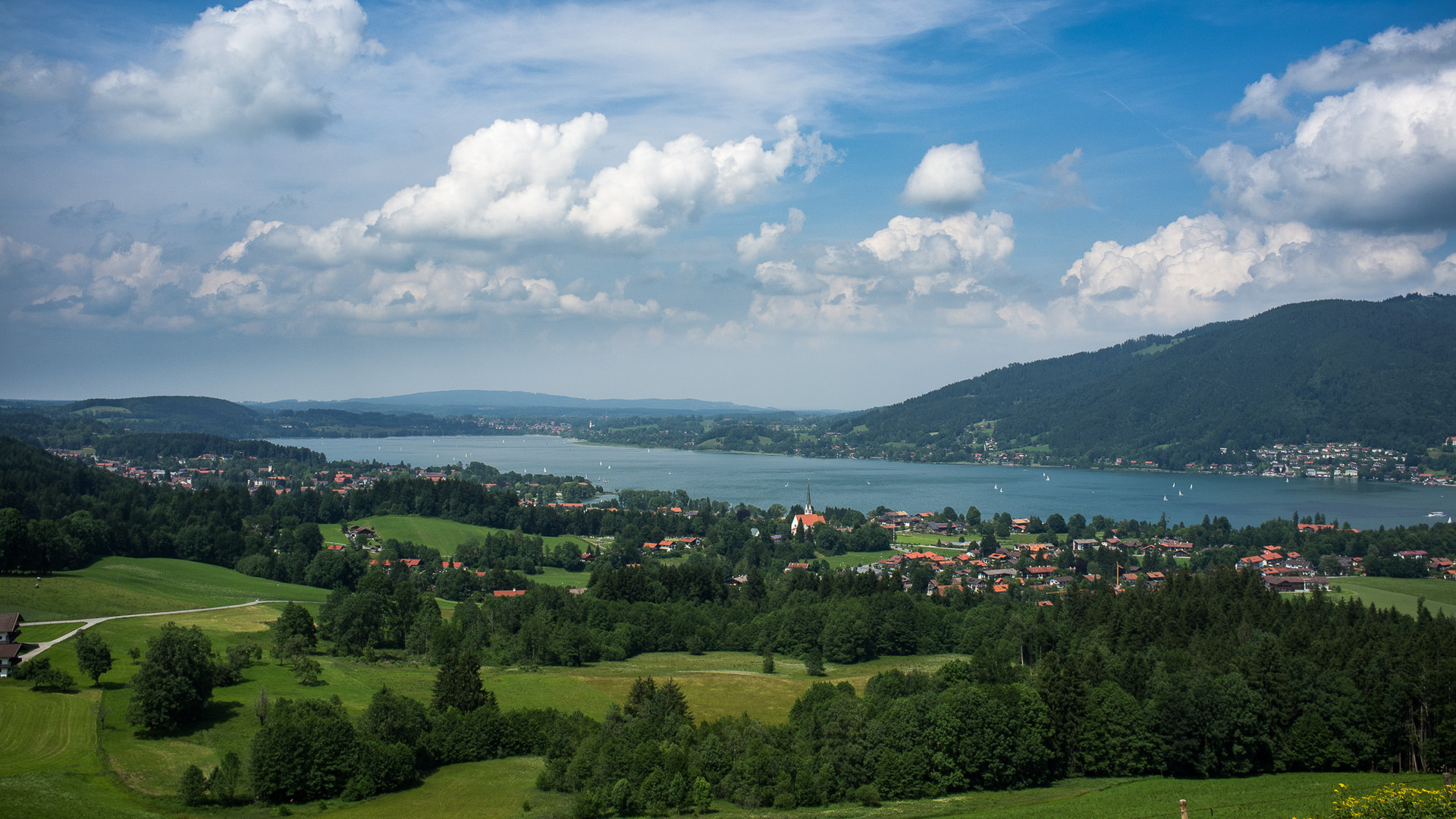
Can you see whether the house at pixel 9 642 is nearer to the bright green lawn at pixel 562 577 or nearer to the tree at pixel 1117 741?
the bright green lawn at pixel 562 577

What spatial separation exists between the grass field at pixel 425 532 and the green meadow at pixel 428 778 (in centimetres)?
3335

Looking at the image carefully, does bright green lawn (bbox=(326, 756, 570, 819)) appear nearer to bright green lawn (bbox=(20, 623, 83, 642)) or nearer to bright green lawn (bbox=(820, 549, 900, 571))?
bright green lawn (bbox=(20, 623, 83, 642))

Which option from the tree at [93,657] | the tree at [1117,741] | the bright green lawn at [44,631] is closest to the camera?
the tree at [1117,741]

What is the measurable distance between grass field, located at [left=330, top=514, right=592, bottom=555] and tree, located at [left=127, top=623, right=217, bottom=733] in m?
41.8

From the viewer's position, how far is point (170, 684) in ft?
78.0

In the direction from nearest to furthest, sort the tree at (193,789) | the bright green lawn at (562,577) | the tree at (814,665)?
the tree at (193,789) < the tree at (814,665) < the bright green lawn at (562,577)

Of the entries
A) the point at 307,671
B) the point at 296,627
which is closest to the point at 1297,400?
the point at 296,627

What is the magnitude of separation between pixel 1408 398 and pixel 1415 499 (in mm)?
70986

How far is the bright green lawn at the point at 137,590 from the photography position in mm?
35375

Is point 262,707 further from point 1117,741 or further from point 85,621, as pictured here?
point 1117,741

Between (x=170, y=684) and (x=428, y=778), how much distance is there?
7579mm

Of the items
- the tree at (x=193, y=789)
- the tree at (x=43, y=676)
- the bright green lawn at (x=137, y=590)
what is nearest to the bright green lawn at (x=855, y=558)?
the bright green lawn at (x=137, y=590)

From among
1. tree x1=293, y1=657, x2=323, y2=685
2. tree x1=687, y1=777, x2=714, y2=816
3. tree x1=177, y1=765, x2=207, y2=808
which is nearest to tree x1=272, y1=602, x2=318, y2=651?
tree x1=293, y1=657, x2=323, y2=685

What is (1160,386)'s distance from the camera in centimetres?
19750
